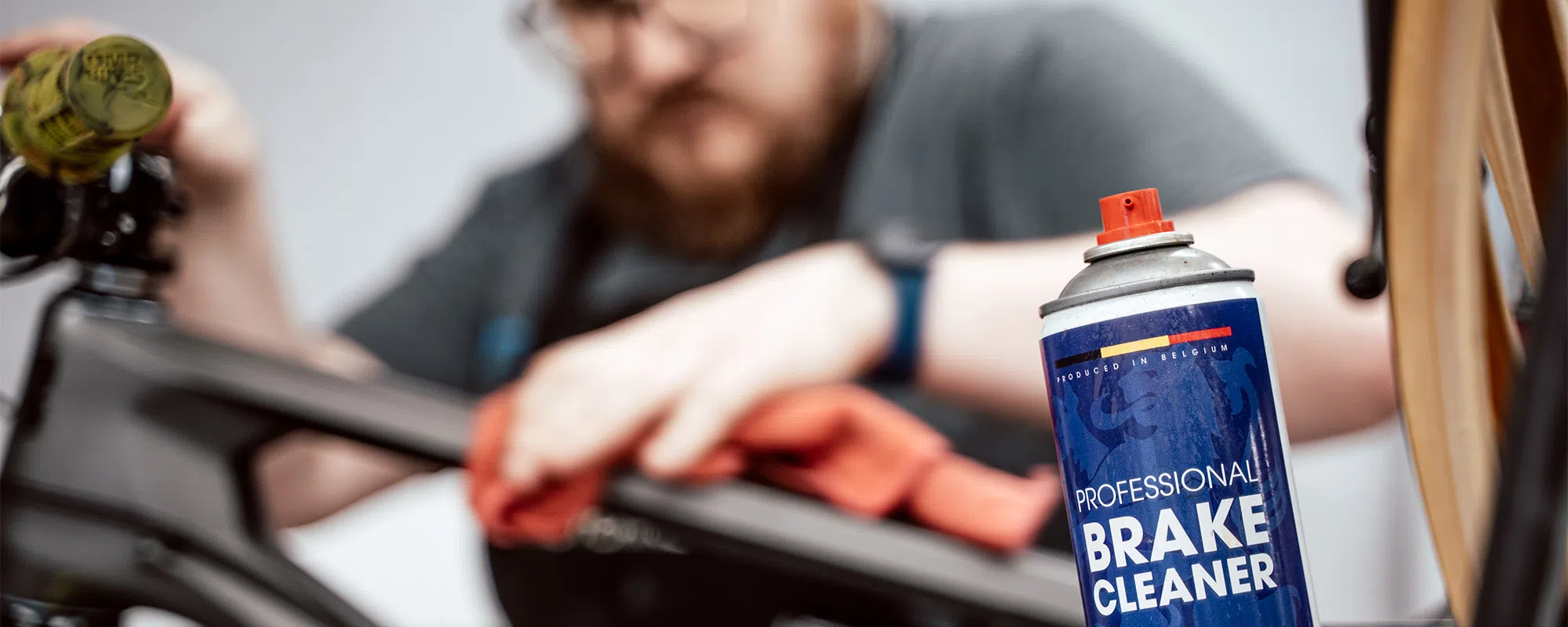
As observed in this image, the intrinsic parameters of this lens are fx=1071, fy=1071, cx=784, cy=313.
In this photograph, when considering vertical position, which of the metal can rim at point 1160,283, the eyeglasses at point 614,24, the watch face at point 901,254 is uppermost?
the eyeglasses at point 614,24

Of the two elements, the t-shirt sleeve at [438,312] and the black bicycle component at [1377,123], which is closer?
the black bicycle component at [1377,123]

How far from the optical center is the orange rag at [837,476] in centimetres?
42

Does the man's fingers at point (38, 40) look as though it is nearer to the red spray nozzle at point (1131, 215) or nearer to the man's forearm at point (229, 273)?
the man's forearm at point (229, 273)

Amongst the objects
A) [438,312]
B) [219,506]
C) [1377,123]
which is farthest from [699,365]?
[438,312]

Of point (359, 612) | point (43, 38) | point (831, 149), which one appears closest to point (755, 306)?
point (359, 612)

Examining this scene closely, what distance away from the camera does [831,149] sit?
0.96m

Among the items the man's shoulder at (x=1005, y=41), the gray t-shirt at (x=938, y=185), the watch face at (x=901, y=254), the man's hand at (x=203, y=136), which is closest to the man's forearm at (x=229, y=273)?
the man's hand at (x=203, y=136)

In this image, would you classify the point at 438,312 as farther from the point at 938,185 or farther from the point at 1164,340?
the point at 1164,340

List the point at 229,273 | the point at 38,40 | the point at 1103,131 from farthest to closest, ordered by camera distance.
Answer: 1. the point at 1103,131
2. the point at 229,273
3. the point at 38,40

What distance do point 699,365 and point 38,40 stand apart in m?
0.30

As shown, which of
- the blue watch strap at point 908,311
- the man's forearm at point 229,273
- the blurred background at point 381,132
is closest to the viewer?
the blue watch strap at point 908,311

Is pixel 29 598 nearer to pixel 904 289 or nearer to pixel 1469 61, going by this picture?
pixel 904 289

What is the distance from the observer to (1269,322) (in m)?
0.53

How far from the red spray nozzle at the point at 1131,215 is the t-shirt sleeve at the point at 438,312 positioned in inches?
33.8
